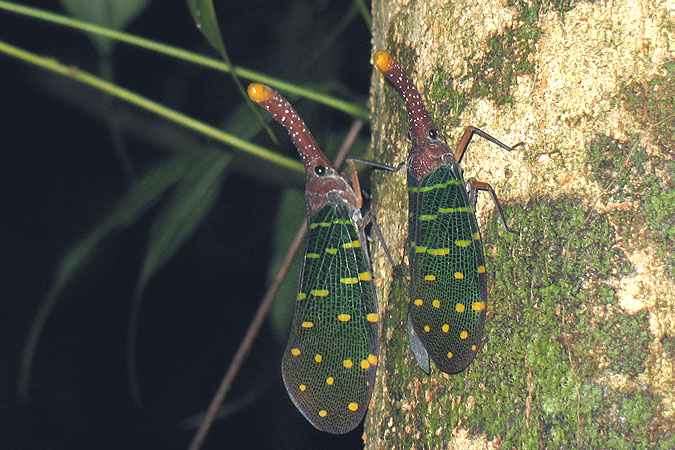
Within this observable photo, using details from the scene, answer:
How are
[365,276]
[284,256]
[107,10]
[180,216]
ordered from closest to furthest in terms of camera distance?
[365,276] < [107,10] < [180,216] < [284,256]

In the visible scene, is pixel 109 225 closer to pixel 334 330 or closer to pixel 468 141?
pixel 334 330

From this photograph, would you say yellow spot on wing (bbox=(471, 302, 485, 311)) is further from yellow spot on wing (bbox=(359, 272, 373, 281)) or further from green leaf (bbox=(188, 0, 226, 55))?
green leaf (bbox=(188, 0, 226, 55))

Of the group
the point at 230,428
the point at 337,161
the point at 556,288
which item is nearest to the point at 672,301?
the point at 556,288

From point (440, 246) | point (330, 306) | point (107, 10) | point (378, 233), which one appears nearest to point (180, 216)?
point (107, 10)

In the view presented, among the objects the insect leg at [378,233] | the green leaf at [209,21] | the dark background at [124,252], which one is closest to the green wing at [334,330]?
the insect leg at [378,233]

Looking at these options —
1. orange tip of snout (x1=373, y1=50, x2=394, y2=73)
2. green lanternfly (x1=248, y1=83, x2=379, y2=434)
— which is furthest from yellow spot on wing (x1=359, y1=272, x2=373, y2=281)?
orange tip of snout (x1=373, y1=50, x2=394, y2=73)

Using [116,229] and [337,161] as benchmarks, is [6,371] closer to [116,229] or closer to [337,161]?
[116,229]
